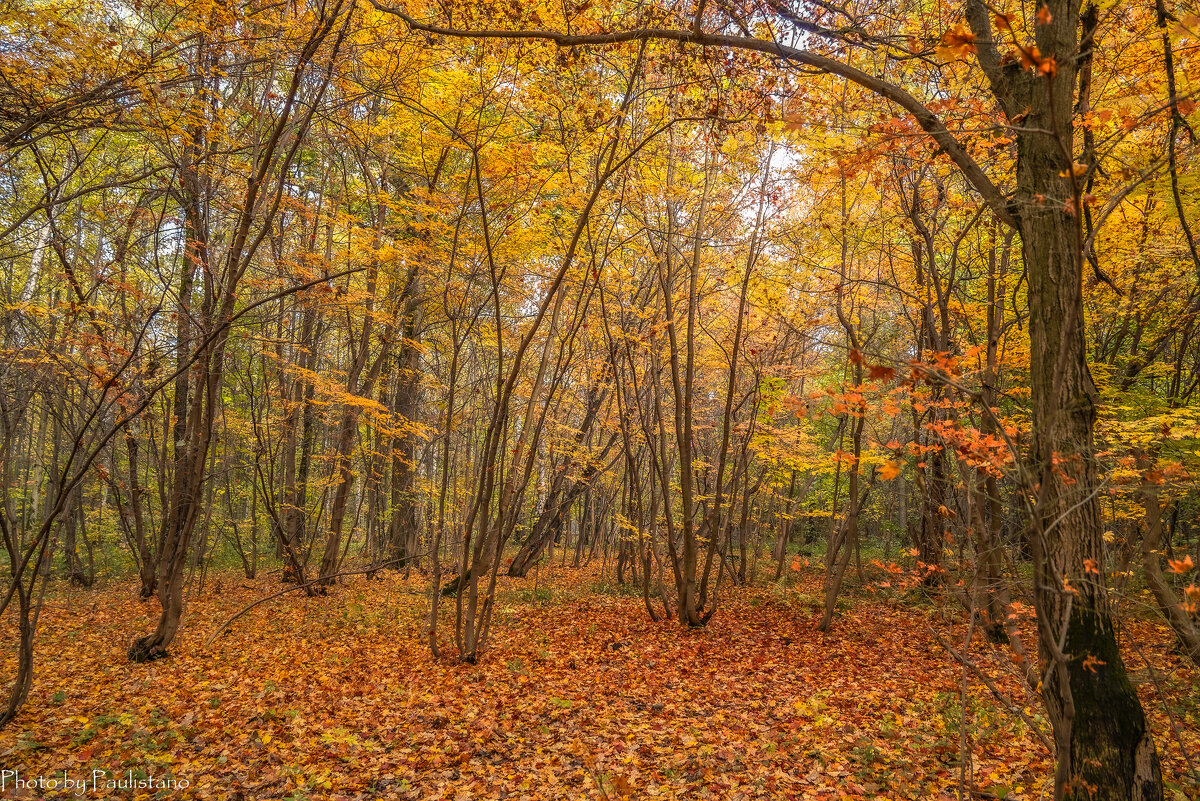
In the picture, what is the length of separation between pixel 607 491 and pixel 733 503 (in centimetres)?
1013

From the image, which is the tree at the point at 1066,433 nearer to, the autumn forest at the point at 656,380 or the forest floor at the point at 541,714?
the autumn forest at the point at 656,380

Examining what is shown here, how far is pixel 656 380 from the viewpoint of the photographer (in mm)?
8773

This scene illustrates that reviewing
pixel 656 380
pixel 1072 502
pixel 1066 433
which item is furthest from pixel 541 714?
pixel 656 380

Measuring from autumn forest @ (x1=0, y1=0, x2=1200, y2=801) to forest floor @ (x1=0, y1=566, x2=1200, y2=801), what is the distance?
0.05m

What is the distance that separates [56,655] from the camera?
6.55 m

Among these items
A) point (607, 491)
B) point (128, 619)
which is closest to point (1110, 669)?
point (128, 619)

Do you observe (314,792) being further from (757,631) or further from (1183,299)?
(1183,299)

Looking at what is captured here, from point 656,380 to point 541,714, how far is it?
4.99 metres

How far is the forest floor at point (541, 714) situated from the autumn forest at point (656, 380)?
47 millimetres

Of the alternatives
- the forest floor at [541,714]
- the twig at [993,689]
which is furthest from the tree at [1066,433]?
the forest floor at [541,714]

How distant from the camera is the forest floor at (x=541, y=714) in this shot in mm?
3988

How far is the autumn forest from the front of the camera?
119 inches

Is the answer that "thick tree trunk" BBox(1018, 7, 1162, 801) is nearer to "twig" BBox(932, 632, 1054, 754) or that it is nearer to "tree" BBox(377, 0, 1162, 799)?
"tree" BBox(377, 0, 1162, 799)

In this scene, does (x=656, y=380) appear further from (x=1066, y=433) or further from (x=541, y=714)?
(x=1066, y=433)
